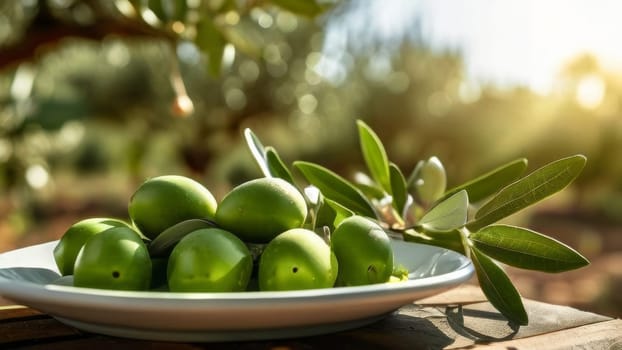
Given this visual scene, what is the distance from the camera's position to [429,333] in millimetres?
793

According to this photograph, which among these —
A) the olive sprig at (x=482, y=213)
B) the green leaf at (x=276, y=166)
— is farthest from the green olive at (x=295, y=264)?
the green leaf at (x=276, y=166)

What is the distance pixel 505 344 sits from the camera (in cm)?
76

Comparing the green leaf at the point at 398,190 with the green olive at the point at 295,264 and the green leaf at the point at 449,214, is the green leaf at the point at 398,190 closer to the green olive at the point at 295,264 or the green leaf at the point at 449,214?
the green leaf at the point at 449,214

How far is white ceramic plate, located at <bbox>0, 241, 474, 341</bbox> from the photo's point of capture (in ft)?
1.91

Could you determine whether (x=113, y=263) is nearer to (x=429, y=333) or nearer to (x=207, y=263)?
(x=207, y=263)

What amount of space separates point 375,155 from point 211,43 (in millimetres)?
324

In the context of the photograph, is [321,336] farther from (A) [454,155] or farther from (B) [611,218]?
(B) [611,218]

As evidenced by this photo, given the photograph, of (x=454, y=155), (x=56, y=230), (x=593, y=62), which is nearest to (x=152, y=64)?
(x=56, y=230)

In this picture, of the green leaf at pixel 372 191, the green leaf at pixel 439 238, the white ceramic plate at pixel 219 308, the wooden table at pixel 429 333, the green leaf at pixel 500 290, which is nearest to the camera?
the white ceramic plate at pixel 219 308

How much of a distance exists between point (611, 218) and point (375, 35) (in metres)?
4.80

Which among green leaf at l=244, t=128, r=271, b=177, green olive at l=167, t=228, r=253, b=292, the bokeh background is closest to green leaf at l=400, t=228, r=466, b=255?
green leaf at l=244, t=128, r=271, b=177

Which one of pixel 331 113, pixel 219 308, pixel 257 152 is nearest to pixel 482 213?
pixel 257 152

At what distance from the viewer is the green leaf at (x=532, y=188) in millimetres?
805

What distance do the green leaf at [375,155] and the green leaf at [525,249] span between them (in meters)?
0.20
